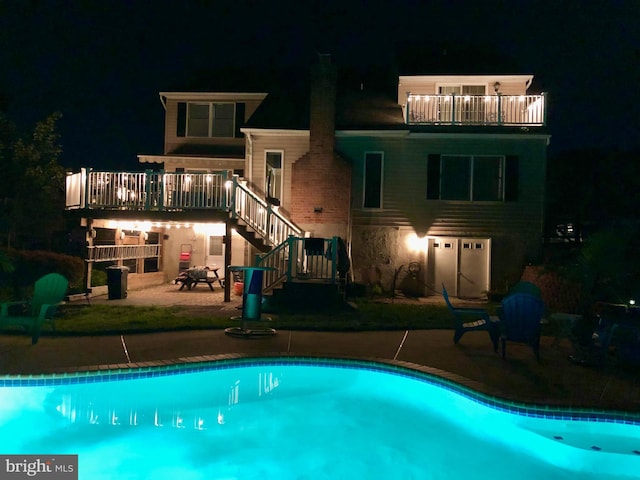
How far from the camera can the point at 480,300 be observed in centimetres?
1598

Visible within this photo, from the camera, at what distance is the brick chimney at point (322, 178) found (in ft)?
53.4

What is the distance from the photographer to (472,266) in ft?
54.6

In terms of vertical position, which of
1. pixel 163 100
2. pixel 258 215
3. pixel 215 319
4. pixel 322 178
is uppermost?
pixel 163 100

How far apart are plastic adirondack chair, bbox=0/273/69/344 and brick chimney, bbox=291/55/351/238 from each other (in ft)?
27.0

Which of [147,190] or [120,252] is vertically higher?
[147,190]

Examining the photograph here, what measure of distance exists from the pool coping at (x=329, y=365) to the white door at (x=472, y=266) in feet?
31.6

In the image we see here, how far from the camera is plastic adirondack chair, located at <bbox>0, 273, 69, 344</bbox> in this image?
329 inches

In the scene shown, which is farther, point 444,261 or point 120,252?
point 444,261

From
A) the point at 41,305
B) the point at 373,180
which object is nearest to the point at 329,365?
the point at 41,305

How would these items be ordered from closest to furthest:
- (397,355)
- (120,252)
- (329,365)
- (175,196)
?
(329,365) < (397,355) < (175,196) < (120,252)

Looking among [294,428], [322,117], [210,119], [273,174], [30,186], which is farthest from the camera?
[30,186]

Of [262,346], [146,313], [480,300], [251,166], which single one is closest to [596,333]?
[262,346]

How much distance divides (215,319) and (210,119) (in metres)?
10.3

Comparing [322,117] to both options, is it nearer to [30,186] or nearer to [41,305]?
[41,305]
